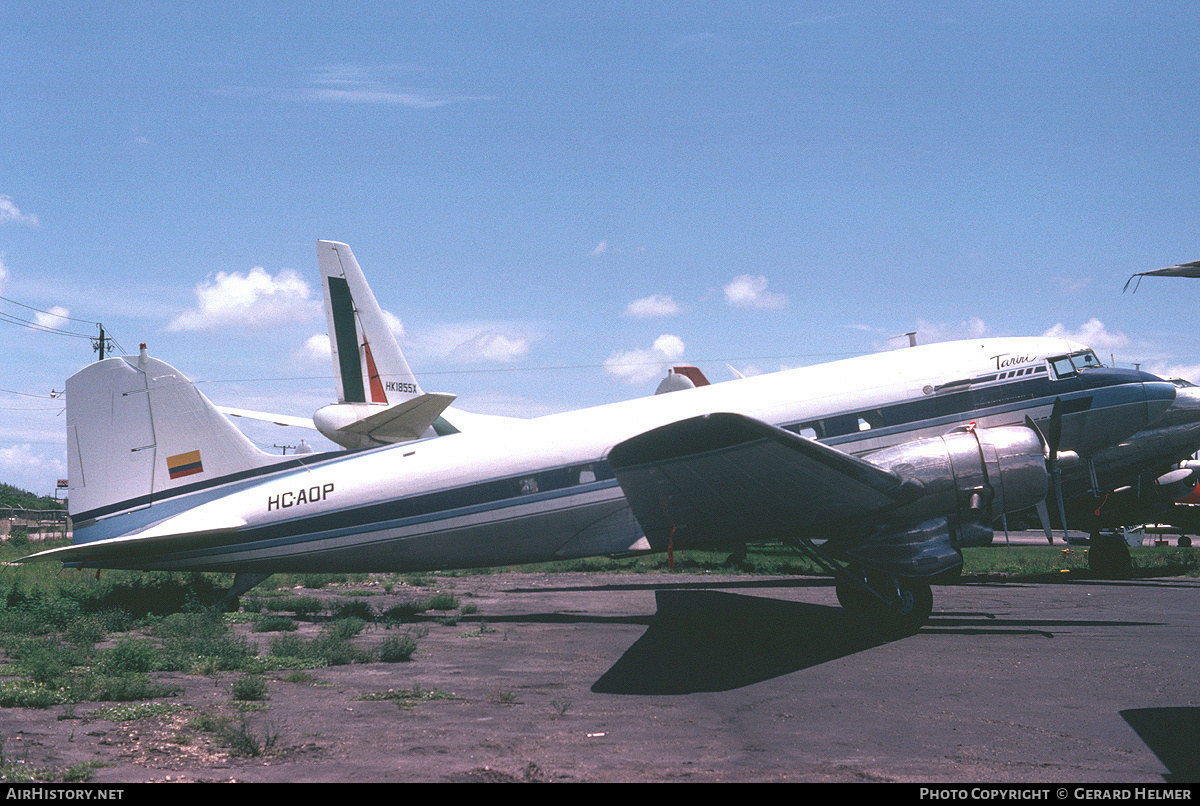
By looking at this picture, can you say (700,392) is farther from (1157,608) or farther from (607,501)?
(1157,608)

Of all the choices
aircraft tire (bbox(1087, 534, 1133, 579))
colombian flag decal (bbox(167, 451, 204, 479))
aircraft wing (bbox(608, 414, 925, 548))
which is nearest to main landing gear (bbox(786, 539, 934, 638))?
aircraft wing (bbox(608, 414, 925, 548))

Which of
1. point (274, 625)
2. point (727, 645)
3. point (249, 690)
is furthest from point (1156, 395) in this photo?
point (274, 625)

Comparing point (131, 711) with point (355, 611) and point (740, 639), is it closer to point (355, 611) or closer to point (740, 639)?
point (355, 611)

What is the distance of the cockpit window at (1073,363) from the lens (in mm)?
14086

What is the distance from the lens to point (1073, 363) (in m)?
14.2

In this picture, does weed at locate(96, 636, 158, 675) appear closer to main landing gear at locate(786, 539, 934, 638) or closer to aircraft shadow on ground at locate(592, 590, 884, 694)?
aircraft shadow on ground at locate(592, 590, 884, 694)

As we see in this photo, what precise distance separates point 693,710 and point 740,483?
347cm

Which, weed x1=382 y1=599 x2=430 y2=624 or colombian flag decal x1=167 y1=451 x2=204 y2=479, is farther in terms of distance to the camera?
weed x1=382 y1=599 x2=430 y2=624

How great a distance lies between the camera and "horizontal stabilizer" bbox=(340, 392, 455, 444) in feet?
49.1

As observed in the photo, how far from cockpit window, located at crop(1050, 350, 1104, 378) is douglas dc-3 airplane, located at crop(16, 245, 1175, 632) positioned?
37 mm

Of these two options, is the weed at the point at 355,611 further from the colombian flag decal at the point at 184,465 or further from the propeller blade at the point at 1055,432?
the propeller blade at the point at 1055,432

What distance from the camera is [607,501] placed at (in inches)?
534

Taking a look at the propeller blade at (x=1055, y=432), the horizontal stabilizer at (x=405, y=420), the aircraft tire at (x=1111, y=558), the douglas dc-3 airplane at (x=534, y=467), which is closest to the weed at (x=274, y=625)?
the douglas dc-3 airplane at (x=534, y=467)
